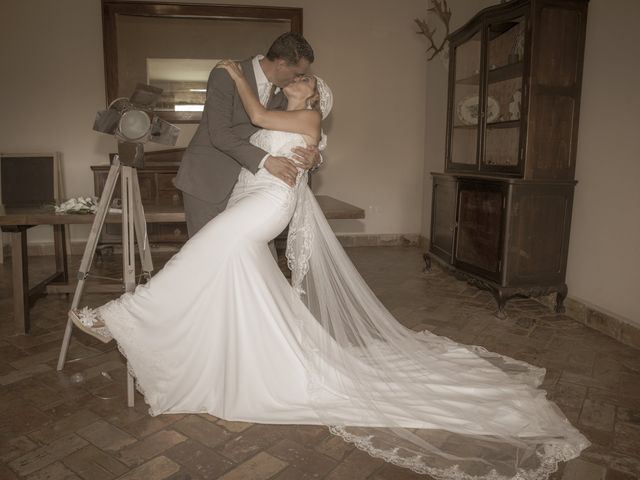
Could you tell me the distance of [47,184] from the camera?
542 centimetres

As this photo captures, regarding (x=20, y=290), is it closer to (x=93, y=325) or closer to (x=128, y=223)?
(x=128, y=223)

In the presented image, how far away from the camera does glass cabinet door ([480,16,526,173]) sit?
12.0 ft

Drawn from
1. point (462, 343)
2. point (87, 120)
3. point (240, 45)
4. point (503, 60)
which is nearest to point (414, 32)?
point (240, 45)

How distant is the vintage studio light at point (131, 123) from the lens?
2430 millimetres

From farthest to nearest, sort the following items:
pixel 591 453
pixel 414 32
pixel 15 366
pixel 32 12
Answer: pixel 414 32
pixel 32 12
pixel 15 366
pixel 591 453

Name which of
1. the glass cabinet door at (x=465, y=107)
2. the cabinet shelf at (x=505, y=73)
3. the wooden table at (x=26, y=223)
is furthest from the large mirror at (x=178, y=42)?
the cabinet shelf at (x=505, y=73)

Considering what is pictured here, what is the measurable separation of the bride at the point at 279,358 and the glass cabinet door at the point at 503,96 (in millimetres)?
1890

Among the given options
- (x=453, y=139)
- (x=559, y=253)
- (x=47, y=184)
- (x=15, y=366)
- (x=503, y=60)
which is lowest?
(x=15, y=366)

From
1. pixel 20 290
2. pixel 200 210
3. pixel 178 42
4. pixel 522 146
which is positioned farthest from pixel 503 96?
pixel 20 290

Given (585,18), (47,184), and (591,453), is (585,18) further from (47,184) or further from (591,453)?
(47,184)

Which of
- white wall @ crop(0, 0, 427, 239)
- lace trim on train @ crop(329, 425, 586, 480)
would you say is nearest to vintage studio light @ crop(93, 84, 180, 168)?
lace trim on train @ crop(329, 425, 586, 480)

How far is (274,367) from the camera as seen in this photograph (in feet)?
7.26

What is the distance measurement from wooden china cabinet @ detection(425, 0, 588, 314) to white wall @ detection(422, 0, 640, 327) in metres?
0.08

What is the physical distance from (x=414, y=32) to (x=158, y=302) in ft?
16.6
